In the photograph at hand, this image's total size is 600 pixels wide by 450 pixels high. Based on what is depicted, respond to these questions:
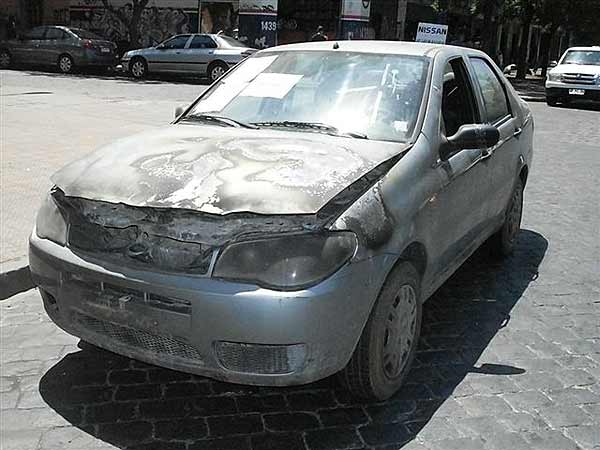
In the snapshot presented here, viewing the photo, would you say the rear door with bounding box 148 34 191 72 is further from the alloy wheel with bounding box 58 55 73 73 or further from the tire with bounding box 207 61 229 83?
the alloy wheel with bounding box 58 55 73 73

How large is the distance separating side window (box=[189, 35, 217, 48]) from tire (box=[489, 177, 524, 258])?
57.9 feet

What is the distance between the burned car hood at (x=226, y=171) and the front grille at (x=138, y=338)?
583mm

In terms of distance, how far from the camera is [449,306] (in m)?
4.79

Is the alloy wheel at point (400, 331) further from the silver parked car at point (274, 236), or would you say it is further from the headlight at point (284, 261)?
the headlight at point (284, 261)

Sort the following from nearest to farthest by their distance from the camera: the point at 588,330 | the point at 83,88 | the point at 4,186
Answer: the point at 588,330 < the point at 4,186 < the point at 83,88

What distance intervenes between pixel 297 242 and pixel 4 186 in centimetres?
509

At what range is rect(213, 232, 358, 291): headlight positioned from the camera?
2871 millimetres

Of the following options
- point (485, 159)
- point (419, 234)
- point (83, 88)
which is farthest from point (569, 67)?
point (419, 234)

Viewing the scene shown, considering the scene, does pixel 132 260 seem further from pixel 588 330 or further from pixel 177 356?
pixel 588 330

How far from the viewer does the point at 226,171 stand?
3193 mm

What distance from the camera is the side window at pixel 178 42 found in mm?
22720

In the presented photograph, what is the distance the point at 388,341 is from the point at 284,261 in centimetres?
84

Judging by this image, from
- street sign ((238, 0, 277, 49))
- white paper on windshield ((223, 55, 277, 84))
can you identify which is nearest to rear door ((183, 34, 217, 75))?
street sign ((238, 0, 277, 49))

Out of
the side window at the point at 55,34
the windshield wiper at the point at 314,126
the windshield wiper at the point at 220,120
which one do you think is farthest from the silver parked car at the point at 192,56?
the windshield wiper at the point at 314,126
